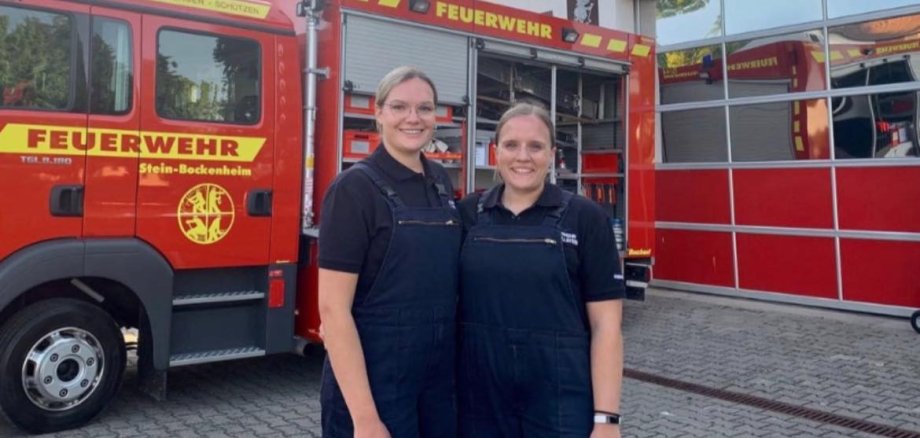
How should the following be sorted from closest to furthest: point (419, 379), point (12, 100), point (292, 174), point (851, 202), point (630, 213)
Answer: point (419, 379)
point (12, 100)
point (292, 174)
point (630, 213)
point (851, 202)

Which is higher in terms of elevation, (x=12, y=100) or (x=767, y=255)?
(x=12, y=100)

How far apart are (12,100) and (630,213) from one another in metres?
5.61

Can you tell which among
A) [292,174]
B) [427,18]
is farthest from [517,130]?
[427,18]

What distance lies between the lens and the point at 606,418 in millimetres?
2312

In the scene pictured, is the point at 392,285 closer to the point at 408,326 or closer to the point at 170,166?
the point at 408,326

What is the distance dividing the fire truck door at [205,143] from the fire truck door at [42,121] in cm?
36

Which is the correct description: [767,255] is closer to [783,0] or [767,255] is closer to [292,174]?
[783,0]

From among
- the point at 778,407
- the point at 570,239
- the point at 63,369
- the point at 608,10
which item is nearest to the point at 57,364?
the point at 63,369

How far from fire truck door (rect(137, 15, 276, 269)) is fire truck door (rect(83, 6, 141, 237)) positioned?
0.06m

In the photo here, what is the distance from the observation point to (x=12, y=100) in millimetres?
4312

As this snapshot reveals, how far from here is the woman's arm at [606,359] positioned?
7.61ft

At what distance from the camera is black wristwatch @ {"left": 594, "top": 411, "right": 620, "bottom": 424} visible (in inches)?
91.0

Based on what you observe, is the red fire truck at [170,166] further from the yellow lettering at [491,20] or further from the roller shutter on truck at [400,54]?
the yellow lettering at [491,20]

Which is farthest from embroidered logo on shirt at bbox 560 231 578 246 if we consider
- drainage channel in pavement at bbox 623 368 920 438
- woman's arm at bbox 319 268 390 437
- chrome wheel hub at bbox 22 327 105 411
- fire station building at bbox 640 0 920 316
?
fire station building at bbox 640 0 920 316
